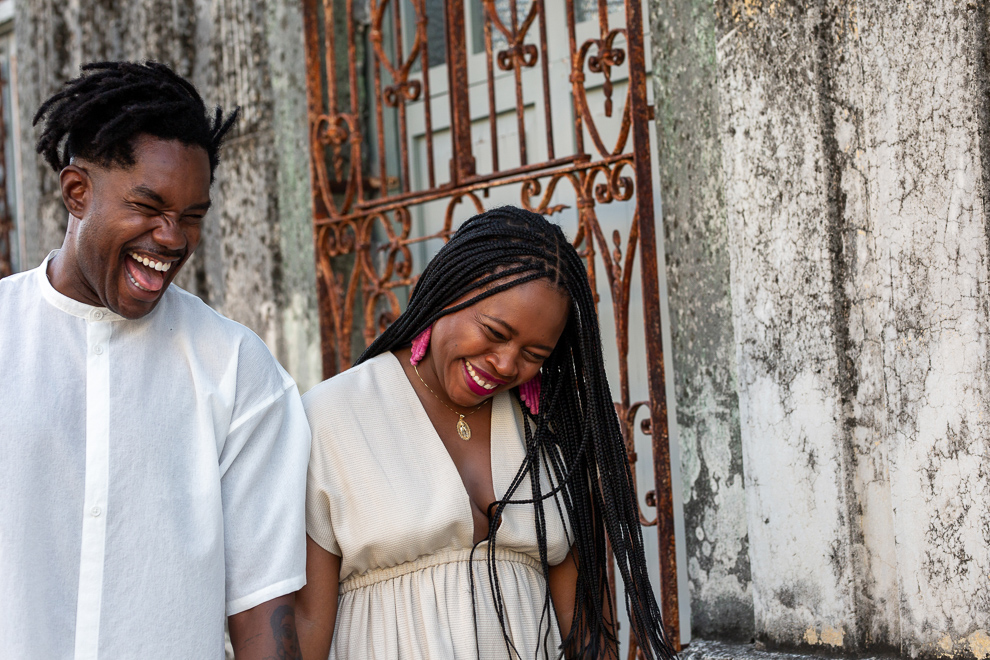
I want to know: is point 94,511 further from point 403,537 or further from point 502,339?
point 502,339

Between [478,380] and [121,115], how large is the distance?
0.83 meters

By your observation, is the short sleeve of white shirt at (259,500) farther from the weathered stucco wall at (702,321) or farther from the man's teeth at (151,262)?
the weathered stucco wall at (702,321)

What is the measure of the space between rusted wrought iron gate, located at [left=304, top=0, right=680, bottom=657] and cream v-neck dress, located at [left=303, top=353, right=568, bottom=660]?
2.74 feet

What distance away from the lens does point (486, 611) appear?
214cm

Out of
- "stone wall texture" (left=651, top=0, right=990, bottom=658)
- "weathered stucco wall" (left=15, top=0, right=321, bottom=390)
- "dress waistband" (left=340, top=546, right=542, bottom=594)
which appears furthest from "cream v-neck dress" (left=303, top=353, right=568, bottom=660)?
"weathered stucco wall" (left=15, top=0, right=321, bottom=390)

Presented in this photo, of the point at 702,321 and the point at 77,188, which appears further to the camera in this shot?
the point at 702,321

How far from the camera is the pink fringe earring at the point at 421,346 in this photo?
7.47 ft

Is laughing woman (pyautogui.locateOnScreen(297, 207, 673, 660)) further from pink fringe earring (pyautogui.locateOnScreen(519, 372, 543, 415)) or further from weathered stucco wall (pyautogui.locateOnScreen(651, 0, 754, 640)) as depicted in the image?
weathered stucco wall (pyautogui.locateOnScreen(651, 0, 754, 640))

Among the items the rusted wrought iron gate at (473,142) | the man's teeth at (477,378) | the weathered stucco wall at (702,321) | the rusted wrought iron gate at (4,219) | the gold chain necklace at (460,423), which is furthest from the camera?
the rusted wrought iron gate at (4,219)

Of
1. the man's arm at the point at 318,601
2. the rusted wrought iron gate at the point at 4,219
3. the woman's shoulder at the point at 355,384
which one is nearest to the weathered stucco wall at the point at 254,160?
the rusted wrought iron gate at the point at 4,219

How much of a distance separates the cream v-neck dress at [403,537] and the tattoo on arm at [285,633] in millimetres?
183

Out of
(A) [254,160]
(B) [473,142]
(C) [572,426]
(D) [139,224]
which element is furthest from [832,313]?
(A) [254,160]

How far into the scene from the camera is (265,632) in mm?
1899

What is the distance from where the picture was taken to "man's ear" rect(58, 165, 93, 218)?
1.83m
